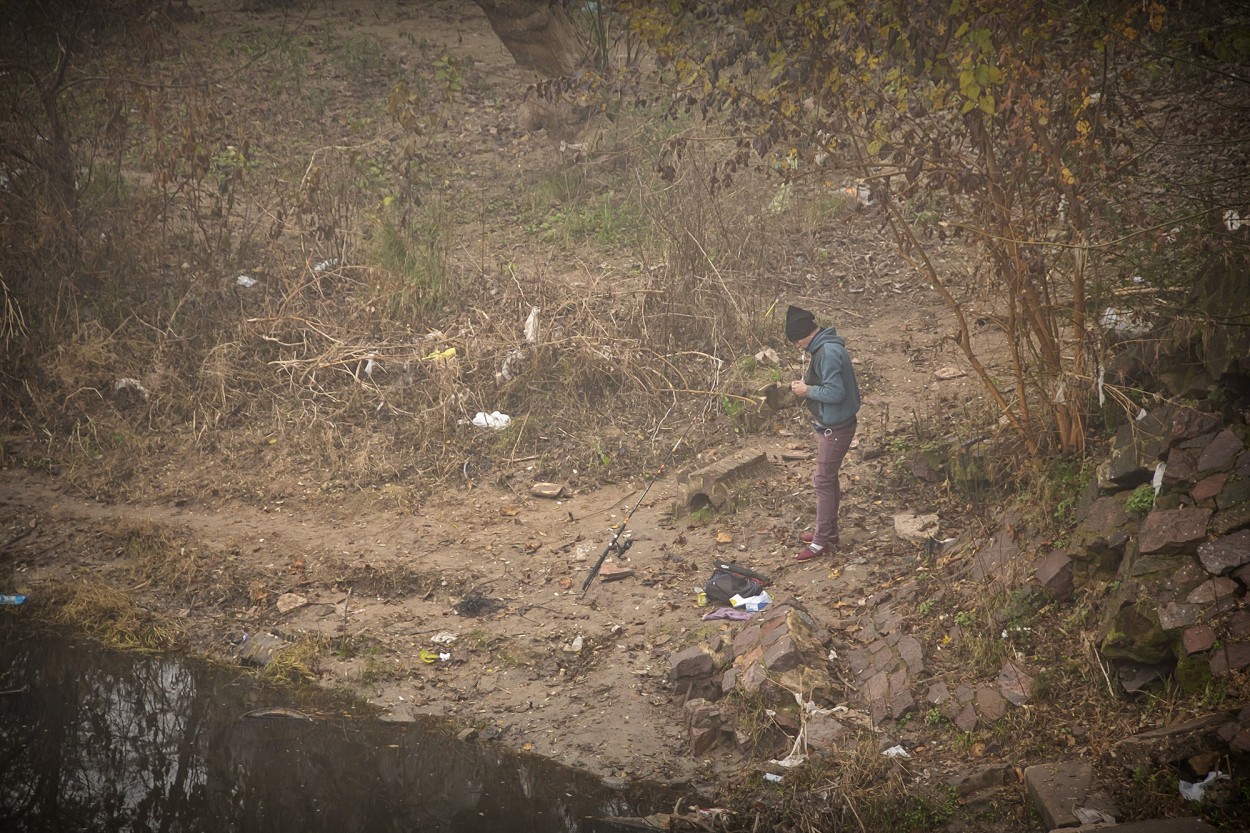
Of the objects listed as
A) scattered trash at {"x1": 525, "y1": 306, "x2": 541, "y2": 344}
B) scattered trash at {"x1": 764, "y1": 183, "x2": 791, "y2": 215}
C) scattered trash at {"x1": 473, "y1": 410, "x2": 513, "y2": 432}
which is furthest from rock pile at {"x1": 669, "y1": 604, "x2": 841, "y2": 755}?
scattered trash at {"x1": 764, "y1": 183, "x2": 791, "y2": 215}

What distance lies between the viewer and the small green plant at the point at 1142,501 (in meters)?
4.78

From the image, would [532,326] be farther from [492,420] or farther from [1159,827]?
[1159,827]

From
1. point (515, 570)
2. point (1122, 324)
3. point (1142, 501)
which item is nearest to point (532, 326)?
point (515, 570)

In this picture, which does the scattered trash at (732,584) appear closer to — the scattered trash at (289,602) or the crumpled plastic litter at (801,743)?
the crumpled plastic litter at (801,743)

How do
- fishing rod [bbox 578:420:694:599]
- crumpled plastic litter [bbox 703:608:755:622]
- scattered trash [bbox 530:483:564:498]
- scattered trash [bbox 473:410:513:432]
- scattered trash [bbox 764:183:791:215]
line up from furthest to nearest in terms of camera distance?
scattered trash [bbox 764:183:791:215] → scattered trash [bbox 473:410:513:432] → scattered trash [bbox 530:483:564:498] → fishing rod [bbox 578:420:694:599] → crumpled plastic litter [bbox 703:608:755:622]

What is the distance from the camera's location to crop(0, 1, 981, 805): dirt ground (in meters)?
5.50

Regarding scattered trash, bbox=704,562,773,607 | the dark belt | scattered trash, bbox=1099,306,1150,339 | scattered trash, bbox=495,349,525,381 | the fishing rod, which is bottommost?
the fishing rod

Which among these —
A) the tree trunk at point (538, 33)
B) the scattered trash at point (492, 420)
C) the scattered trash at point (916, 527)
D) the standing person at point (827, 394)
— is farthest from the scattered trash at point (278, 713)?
the tree trunk at point (538, 33)

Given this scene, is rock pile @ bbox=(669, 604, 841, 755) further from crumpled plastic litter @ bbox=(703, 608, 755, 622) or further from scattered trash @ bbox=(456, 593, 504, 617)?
scattered trash @ bbox=(456, 593, 504, 617)

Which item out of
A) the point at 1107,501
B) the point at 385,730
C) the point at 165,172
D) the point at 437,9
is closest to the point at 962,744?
the point at 1107,501

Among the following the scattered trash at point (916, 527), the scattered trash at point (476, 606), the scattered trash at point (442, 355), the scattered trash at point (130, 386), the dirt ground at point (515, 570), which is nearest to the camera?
the dirt ground at point (515, 570)

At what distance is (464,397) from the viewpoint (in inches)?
331

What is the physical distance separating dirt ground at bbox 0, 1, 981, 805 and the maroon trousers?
0.63ft

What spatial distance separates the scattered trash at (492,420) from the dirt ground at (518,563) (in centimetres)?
47
